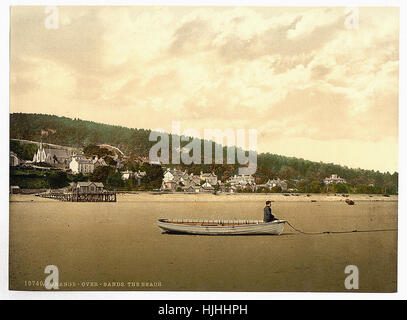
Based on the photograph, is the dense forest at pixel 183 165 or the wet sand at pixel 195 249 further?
the dense forest at pixel 183 165

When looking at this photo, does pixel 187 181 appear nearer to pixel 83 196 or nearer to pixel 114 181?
pixel 114 181

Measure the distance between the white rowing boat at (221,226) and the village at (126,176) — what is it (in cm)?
44

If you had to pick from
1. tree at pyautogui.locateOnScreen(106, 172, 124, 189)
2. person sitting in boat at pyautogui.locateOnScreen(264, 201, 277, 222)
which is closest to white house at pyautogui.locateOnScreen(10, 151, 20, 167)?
tree at pyautogui.locateOnScreen(106, 172, 124, 189)

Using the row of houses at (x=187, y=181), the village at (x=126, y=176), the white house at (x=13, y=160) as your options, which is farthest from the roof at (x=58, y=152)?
the row of houses at (x=187, y=181)

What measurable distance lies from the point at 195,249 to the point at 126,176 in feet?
4.78

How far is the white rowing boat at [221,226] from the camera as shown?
649cm

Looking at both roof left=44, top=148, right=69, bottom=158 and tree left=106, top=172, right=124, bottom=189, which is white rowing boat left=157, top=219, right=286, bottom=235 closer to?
tree left=106, top=172, right=124, bottom=189

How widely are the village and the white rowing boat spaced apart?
1.45 ft

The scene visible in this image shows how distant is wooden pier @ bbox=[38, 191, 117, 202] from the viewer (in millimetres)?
6609

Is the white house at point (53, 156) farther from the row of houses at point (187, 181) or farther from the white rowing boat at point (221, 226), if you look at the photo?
the white rowing boat at point (221, 226)

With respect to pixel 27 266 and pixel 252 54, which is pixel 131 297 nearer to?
pixel 27 266

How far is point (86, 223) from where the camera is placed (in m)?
6.54

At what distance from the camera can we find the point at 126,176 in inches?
266
